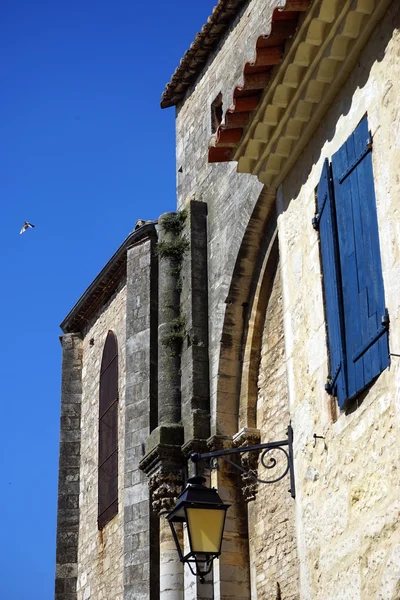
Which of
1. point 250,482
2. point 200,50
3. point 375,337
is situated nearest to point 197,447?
point 250,482

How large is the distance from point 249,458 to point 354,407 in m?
5.65

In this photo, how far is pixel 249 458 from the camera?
37.0 feet

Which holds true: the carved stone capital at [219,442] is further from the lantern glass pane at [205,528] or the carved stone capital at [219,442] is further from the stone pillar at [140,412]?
the lantern glass pane at [205,528]

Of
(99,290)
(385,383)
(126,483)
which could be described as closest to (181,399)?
(126,483)

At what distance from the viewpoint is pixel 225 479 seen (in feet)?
37.3

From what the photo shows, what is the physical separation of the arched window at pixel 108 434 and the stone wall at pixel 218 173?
2570mm

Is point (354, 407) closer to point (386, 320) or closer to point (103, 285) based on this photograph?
point (386, 320)

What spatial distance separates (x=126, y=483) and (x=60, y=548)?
3031mm

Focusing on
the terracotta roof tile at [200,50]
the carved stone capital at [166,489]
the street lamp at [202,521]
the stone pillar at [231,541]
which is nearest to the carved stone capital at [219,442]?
the stone pillar at [231,541]

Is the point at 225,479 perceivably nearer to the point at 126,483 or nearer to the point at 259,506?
the point at 259,506

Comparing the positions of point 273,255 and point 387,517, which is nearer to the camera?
point 387,517

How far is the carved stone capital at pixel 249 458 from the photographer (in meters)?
11.1

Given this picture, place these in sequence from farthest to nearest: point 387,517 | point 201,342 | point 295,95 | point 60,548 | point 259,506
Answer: point 60,548
point 201,342
point 259,506
point 295,95
point 387,517

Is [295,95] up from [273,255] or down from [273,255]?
down
